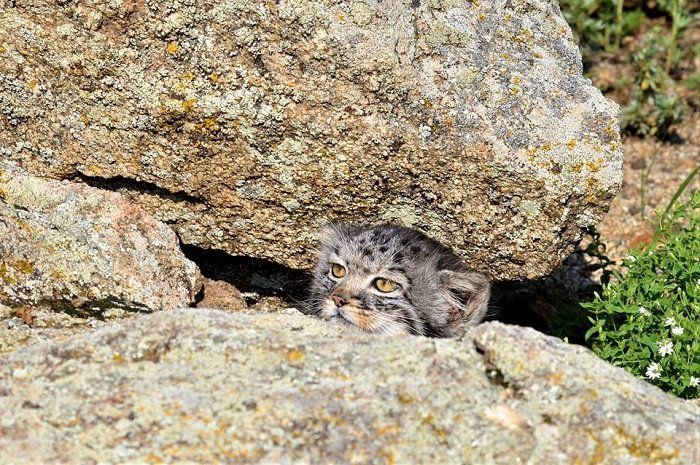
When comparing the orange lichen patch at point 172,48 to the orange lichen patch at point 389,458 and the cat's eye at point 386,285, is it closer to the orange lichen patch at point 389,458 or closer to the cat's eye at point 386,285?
the cat's eye at point 386,285

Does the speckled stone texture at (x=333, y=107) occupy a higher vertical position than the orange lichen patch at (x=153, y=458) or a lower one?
higher

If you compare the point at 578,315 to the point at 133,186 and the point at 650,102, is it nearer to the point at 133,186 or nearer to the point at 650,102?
the point at 133,186

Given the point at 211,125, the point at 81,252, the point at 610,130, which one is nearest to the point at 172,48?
the point at 211,125

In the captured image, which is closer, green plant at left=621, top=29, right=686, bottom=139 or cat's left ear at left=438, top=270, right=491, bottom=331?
cat's left ear at left=438, top=270, right=491, bottom=331

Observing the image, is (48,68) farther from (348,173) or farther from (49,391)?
(49,391)

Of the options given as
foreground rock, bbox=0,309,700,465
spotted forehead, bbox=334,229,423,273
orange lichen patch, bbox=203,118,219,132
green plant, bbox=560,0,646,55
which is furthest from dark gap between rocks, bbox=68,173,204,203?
green plant, bbox=560,0,646,55

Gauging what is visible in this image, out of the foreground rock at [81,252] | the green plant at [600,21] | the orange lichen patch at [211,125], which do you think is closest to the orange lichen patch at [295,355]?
the foreground rock at [81,252]

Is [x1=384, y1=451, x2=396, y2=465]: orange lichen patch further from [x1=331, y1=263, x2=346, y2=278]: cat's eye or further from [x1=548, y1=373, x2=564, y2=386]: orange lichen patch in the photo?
[x1=331, y1=263, x2=346, y2=278]: cat's eye

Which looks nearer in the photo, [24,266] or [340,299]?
[24,266]
